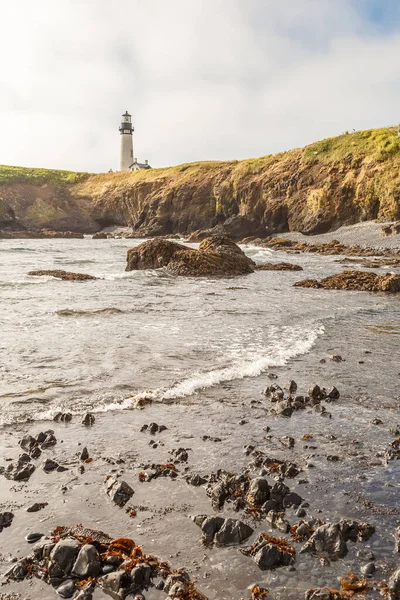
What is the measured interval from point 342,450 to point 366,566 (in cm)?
202

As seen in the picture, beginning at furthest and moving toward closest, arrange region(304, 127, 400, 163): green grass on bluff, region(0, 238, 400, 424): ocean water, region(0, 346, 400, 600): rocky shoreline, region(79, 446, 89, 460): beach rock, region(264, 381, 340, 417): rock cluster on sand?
1. region(304, 127, 400, 163): green grass on bluff
2. region(0, 238, 400, 424): ocean water
3. region(264, 381, 340, 417): rock cluster on sand
4. region(79, 446, 89, 460): beach rock
5. region(0, 346, 400, 600): rocky shoreline

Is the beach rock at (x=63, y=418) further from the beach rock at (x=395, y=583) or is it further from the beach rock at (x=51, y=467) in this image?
the beach rock at (x=395, y=583)

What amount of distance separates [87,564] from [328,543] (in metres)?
1.92

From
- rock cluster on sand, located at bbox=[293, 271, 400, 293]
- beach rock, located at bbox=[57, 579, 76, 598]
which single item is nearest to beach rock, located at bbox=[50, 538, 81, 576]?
beach rock, located at bbox=[57, 579, 76, 598]

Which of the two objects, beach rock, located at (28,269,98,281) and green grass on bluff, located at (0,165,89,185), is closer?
beach rock, located at (28,269,98,281)

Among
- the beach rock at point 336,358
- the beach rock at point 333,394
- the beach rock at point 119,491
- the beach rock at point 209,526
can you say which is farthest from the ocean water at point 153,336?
the beach rock at point 209,526

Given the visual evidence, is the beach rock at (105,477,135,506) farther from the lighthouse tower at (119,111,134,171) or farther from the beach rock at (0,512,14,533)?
the lighthouse tower at (119,111,134,171)

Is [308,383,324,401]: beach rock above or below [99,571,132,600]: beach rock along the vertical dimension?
above

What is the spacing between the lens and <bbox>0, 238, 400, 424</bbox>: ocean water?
25.5 ft

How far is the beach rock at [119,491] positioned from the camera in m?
4.57

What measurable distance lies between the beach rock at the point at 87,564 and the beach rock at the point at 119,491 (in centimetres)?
82

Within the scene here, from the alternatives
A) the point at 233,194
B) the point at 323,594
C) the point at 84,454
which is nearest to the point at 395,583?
the point at 323,594

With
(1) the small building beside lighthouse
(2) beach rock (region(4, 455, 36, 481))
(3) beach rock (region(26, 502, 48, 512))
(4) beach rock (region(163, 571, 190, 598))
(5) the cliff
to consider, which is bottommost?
(4) beach rock (region(163, 571, 190, 598))

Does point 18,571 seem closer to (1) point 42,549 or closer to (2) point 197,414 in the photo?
(1) point 42,549
